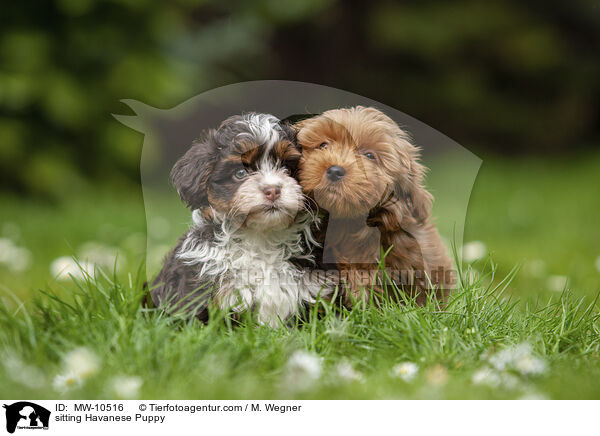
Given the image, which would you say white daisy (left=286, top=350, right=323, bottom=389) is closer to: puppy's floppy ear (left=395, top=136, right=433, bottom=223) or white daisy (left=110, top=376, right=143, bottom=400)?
white daisy (left=110, top=376, right=143, bottom=400)

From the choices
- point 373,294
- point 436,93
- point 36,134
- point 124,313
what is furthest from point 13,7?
point 373,294

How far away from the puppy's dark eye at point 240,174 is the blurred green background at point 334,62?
4.24 ft

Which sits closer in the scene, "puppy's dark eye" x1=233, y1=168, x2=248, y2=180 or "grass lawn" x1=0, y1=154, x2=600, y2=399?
"grass lawn" x1=0, y1=154, x2=600, y2=399

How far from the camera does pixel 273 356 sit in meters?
2.17

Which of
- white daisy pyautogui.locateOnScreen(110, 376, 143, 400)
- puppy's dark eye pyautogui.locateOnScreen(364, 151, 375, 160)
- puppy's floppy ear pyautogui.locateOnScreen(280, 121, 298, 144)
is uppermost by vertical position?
puppy's floppy ear pyautogui.locateOnScreen(280, 121, 298, 144)

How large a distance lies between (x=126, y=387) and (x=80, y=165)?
3.98 meters

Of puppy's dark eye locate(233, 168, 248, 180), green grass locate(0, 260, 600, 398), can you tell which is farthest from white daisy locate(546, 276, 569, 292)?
puppy's dark eye locate(233, 168, 248, 180)

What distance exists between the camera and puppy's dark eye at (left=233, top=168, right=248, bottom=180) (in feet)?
7.38

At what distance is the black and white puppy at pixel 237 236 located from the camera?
2248 mm

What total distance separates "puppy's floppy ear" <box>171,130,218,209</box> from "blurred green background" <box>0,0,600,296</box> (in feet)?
3.77

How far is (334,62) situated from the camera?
3383 millimetres

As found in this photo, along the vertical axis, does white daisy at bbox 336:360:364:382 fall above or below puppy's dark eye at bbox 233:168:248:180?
below
